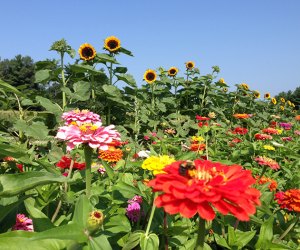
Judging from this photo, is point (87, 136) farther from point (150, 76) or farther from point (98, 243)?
point (150, 76)

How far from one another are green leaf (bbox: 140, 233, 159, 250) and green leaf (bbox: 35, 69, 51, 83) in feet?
10.6

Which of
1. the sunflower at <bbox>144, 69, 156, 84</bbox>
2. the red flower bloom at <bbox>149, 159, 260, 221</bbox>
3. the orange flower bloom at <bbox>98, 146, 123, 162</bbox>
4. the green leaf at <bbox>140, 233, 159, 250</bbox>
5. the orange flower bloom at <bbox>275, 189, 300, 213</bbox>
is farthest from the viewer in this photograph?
the sunflower at <bbox>144, 69, 156, 84</bbox>

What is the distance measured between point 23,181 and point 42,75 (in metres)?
3.26

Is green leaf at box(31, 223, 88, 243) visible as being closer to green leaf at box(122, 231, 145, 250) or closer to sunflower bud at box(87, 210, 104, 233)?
sunflower bud at box(87, 210, 104, 233)

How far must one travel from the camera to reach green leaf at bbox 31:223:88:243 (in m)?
0.83

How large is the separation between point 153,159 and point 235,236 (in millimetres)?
549

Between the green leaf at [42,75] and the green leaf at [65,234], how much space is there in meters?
3.39

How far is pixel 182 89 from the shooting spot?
7883 mm

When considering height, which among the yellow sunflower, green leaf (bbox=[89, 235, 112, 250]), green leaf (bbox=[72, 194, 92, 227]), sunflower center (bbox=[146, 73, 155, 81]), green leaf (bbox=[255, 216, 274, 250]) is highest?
sunflower center (bbox=[146, 73, 155, 81])

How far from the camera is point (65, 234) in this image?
2.88 ft

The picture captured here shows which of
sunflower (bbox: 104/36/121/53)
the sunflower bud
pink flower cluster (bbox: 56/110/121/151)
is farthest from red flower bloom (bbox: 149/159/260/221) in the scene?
sunflower (bbox: 104/36/121/53)

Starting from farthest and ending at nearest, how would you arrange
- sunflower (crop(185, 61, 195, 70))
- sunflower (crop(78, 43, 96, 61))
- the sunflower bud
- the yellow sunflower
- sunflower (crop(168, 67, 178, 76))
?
the yellow sunflower, sunflower (crop(185, 61, 195, 70)), sunflower (crop(168, 67, 178, 76)), sunflower (crop(78, 43, 96, 61)), the sunflower bud

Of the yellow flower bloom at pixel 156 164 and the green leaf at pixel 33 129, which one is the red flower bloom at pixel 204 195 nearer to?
the yellow flower bloom at pixel 156 164

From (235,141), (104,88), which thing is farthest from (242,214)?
(104,88)
